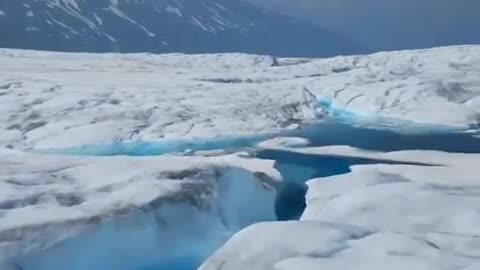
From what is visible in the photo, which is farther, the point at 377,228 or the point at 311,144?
the point at 311,144

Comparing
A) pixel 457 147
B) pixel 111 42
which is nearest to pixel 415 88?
pixel 457 147

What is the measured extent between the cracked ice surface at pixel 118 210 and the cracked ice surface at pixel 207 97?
9401mm

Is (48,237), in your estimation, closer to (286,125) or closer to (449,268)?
(449,268)

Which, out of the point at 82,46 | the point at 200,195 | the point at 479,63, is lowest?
the point at 200,195

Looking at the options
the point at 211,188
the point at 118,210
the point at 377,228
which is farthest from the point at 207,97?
the point at 377,228

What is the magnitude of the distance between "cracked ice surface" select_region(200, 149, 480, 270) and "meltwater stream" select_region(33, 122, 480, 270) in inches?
25.2

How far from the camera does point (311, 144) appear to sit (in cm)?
2162

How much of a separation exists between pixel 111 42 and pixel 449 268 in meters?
120

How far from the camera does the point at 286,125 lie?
26094 millimetres

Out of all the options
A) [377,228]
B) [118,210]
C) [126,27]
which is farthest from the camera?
[126,27]

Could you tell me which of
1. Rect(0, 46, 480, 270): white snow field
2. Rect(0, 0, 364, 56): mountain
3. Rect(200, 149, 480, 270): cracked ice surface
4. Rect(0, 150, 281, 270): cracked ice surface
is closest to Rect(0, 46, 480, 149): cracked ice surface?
Rect(0, 46, 480, 270): white snow field

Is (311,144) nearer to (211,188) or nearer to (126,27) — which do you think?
(211,188)

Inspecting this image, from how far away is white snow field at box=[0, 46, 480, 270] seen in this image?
7.86 meters

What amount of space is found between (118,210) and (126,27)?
128 metres
